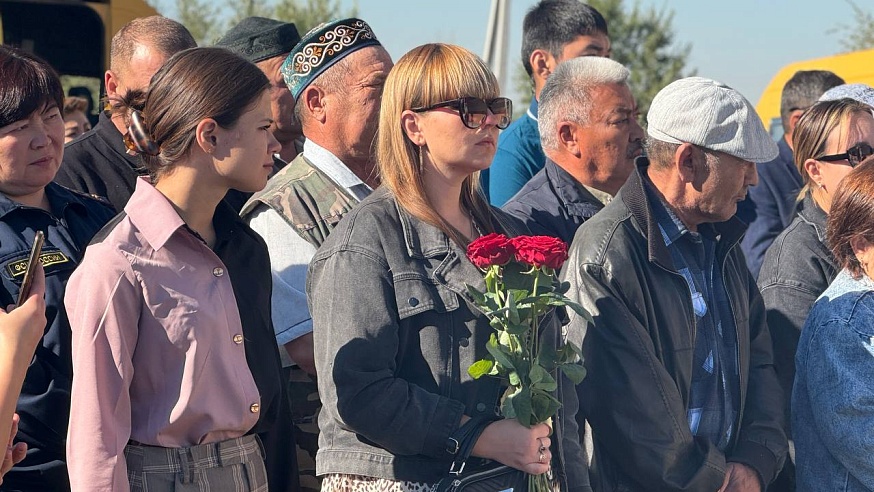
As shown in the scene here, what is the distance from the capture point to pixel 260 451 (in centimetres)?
301

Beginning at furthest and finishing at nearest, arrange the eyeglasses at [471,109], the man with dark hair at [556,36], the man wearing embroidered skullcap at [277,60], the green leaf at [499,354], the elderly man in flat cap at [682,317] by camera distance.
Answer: the man with dark hair at [556,36] → the man wearing embroidered skullcap at [277,60] → the elderly man in flat cap at [682,317] → the eyeglasses at [471,109] → the green leaf at [499,354]

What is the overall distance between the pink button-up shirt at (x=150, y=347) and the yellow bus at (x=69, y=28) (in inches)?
277

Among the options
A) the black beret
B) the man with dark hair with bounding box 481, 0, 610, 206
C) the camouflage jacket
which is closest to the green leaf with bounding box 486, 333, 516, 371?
the camouflage jacket

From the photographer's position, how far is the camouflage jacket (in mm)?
3678

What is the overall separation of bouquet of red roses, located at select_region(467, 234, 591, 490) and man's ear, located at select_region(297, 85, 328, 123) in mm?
1341

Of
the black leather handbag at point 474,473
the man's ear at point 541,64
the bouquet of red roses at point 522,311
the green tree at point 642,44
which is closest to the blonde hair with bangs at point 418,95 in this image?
the bouquet of red roses at point 522,311

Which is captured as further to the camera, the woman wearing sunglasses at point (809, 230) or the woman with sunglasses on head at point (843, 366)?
the woman wearing sunglasses at point (809, 230)

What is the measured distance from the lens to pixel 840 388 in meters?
3.41

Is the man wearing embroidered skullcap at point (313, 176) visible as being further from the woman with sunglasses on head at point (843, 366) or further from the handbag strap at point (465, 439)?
the woman with sunglasses on head at point (843, 366)

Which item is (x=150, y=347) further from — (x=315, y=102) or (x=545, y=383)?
(x=315, y=102)

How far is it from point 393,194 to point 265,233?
66cm

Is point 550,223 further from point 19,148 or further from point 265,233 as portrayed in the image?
point 19,148

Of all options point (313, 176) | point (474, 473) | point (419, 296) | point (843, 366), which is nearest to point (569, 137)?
point (313, 176)

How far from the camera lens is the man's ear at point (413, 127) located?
326cm
